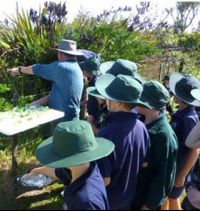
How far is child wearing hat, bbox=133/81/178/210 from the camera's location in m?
2.90

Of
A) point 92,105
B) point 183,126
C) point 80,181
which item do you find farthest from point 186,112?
point 80,181

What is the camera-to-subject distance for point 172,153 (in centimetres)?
293

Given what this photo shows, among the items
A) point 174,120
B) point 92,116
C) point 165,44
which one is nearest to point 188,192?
point 174,120

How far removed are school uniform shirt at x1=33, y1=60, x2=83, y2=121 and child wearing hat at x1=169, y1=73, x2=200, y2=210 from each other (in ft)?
4.34

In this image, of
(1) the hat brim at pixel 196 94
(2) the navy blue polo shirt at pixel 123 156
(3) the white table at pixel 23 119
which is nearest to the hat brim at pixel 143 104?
(2) the navy blue polo shirt at pixel 123 156

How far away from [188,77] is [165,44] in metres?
6.90

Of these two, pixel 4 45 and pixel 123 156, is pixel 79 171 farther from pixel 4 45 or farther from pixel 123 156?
pixel 4 45

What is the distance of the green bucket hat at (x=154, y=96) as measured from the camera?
306 centimetres

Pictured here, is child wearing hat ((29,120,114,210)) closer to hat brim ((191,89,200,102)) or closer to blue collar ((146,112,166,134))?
blue collar ((146,112,166,134))

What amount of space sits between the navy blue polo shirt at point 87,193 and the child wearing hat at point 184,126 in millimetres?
1364

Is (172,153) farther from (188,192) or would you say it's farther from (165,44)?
(165,44)

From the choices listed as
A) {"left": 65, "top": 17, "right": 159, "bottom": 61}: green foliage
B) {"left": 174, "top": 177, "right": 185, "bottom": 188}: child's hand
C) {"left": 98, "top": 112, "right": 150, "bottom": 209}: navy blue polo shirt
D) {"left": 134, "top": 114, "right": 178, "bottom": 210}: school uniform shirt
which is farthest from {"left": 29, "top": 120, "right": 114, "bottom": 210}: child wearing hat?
{"left": 65, "top": 17, "right": 159, "bottom": 61}: green foliage

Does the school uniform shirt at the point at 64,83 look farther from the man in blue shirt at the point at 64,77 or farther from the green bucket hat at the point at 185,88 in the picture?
the green bucket hat at the point at 185,88

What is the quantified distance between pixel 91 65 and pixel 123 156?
232 cm
